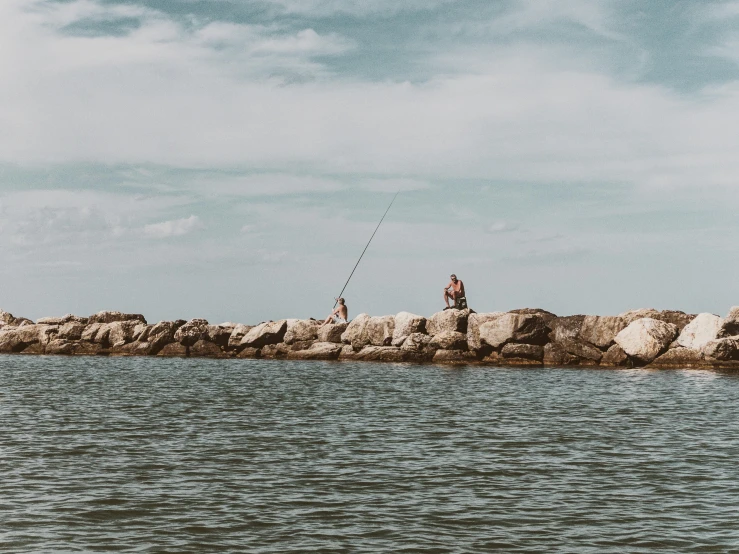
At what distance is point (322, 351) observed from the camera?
40.0 m

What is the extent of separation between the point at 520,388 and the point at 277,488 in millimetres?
15899

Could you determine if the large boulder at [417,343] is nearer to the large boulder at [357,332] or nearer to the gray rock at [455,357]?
the gray rock at [455,357]

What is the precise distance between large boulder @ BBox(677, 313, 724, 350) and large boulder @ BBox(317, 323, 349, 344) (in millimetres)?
15063

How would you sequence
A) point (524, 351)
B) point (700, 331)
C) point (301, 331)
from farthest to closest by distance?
point (301, 331), point (524, 351), point (700, 331)

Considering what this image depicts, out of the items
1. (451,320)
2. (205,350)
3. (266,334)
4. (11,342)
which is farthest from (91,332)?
(451,320)

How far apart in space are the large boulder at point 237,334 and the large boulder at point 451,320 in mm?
11239

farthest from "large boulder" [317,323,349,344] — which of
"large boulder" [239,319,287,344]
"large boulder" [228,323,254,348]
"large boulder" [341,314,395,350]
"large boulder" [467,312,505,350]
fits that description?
"large boulder" [467,312,505,350]

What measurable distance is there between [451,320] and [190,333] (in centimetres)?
1545

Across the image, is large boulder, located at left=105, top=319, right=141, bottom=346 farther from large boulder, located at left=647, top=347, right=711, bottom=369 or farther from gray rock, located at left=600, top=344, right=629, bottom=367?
large boulder, located at left=647, top=347, right=711, bottom=369

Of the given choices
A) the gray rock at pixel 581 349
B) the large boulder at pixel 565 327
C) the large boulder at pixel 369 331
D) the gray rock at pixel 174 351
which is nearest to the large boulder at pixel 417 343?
the large boulder at pixel 369 331

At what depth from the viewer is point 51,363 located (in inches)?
1720

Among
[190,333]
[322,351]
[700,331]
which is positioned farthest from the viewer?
[190,333]

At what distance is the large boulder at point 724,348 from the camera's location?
3139 cm

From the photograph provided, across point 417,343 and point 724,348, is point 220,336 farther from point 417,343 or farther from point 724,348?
point 724,348
